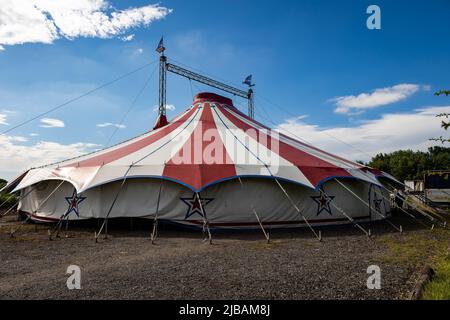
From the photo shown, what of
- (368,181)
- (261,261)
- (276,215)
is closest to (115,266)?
(261,261)

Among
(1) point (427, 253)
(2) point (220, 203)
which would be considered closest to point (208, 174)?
(2) point (220, 203)

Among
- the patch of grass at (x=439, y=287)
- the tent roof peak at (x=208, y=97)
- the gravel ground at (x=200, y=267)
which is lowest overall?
the gravel ground at (x=200, y=267)

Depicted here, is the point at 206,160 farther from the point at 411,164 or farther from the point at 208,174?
the point at 411,164

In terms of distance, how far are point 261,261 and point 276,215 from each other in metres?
3.38

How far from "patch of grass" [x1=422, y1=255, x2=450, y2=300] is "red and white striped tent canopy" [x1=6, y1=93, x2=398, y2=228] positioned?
3902 mm

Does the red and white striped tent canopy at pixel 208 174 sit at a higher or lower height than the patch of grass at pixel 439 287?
higher

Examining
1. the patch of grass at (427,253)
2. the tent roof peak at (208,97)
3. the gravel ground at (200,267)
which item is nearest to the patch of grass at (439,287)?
the patch of grass at (427,253)

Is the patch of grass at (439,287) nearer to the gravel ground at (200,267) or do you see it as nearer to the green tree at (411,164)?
the gravel ground at (200,267)

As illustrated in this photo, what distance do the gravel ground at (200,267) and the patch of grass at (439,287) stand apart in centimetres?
25

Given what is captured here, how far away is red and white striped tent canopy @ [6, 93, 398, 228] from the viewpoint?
7.57m

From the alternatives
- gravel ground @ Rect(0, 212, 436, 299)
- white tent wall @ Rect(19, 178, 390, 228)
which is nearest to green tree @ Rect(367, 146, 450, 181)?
white tent wall @ Rect(19, 178, 390, 228)

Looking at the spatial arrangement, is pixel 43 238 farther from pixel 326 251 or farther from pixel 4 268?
pixel 326 251

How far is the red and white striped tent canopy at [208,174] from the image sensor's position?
7570mm

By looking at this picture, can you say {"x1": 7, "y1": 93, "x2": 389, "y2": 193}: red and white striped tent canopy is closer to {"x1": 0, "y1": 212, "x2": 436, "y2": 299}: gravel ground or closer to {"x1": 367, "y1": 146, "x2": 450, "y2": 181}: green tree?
{"x1": 0, "y1": 212, "x2": 436, "y2": 299}: gravel ground
